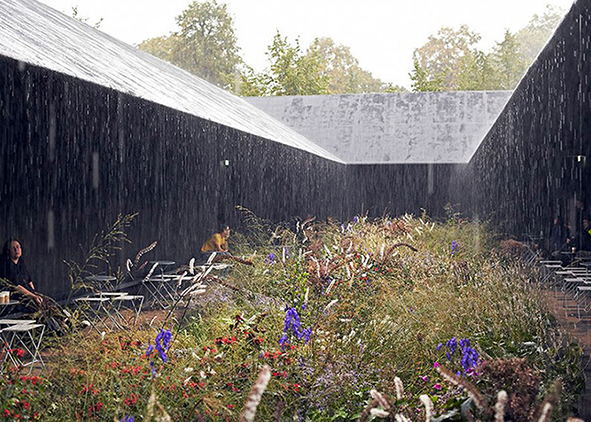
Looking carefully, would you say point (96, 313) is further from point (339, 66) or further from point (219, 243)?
point (339, 66)

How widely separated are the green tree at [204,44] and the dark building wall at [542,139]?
35.9 meters

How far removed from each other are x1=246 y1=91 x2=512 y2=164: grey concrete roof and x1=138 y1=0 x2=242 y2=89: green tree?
20453 millimetres

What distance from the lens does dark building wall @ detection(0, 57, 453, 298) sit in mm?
8172

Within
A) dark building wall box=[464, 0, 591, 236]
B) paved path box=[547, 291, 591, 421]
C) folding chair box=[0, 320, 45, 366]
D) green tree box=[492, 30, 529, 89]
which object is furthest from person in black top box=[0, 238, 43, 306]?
green tree box=[492, 30, 529, 89]

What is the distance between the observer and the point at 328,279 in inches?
255

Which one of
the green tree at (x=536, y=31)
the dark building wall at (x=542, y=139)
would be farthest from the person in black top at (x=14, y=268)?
the green tree at (x=536, y=31)

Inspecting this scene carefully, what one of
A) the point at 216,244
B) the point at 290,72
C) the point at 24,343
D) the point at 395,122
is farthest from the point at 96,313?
the point at 290,72

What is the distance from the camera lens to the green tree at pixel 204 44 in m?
51.2

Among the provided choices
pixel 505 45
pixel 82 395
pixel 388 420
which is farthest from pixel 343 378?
pixel 505 45

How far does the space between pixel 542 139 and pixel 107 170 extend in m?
6.39

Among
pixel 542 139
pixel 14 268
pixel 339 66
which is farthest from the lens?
pixel 339 66

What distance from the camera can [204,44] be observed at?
51375mm

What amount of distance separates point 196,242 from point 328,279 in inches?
317

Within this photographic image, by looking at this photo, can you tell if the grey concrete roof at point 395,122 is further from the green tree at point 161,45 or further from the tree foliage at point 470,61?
the green tree at point 161,45
